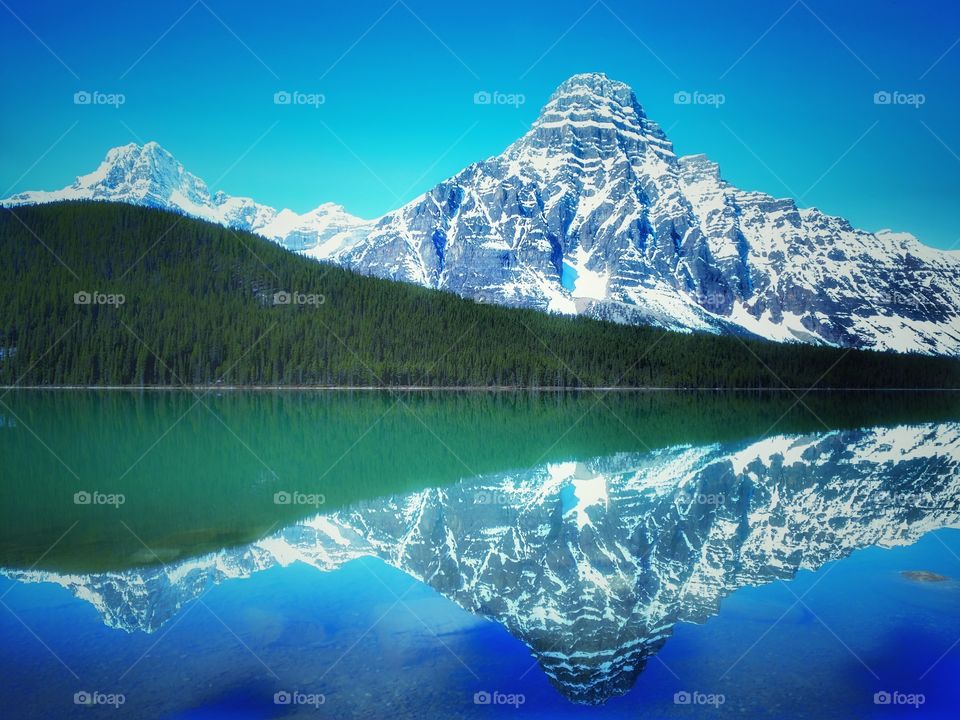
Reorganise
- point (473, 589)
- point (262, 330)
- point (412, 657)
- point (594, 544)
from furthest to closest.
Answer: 1. point (262, 330)
2. point (594, 544)
3. point (473, 589)
4. point (412, 657)

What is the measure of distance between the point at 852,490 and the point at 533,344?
122880 millimetres

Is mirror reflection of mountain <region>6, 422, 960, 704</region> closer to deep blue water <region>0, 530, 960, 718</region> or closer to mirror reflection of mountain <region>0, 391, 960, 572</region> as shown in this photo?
deep blue water <region>0, 530, 960, 718</region>

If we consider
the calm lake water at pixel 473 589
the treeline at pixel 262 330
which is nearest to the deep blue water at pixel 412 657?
the calm lake water at pixel 473 589

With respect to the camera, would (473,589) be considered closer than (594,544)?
Yes

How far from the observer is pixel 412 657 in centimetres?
1180

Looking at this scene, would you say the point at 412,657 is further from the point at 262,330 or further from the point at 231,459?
the point at 262,330

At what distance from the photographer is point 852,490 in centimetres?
2675

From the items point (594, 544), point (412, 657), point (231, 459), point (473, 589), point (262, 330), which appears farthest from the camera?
point (262, 330)

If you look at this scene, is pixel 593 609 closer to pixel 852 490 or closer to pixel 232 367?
pixel 852 490

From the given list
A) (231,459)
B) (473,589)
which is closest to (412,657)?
(473,589)

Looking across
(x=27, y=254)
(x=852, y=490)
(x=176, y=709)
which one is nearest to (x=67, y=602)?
(x=176, y=709)

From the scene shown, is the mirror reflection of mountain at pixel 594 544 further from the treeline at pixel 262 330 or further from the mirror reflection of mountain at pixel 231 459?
the treeline at pixel 262 330

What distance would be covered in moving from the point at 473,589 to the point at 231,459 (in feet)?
65.8

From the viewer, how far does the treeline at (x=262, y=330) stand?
123875mm
